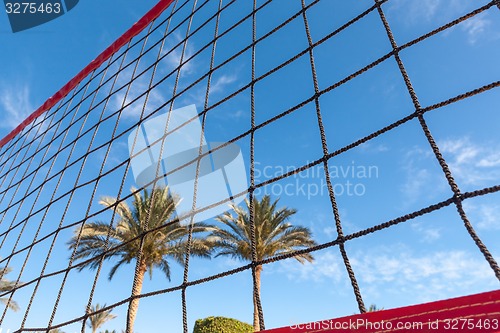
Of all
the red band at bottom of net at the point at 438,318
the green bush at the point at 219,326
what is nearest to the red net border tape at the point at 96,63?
the red band at bottom of net at the point at 438,318

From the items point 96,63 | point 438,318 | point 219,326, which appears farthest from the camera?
point 219,326

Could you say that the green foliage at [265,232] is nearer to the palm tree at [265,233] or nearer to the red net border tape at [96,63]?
the palm tree at [265,233]

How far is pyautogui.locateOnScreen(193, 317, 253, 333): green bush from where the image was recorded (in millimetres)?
10656

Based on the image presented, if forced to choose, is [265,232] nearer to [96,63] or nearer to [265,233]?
[265,233]

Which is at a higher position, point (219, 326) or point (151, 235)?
point (151, 235)

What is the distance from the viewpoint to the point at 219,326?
10.7m

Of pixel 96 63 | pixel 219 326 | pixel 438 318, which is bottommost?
pixel 438 318

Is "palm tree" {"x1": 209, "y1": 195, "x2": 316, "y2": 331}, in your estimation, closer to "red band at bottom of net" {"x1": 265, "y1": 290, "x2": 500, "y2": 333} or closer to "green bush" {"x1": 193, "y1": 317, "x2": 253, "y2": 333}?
"green bush" {"x1": 193, "y1": 317, "x2": 253, "y2": 333}

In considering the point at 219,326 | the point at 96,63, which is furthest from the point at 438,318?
the point at 219,326

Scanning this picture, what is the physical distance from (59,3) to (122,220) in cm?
867

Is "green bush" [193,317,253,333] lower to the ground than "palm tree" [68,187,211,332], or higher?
lower

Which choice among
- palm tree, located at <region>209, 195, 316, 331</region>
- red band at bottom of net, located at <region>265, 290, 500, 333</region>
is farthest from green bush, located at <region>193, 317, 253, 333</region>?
red band at bottom of net, located at <region>265, 290, 500, 333</region>

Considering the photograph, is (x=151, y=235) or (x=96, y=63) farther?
(x=151, y=235)

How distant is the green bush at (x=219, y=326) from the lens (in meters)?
10.7
